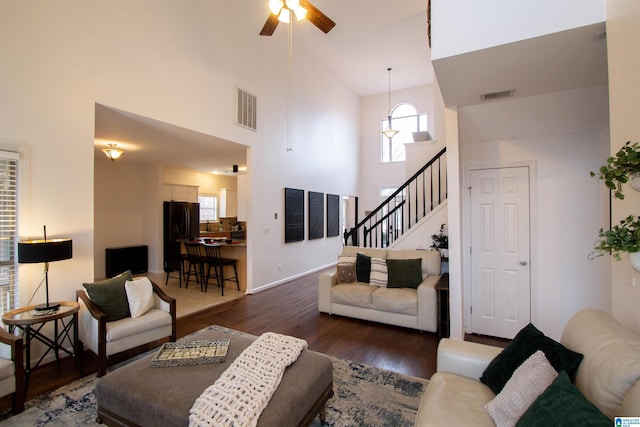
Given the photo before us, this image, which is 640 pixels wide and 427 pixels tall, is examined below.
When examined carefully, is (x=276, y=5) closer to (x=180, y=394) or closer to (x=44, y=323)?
(x=180, y=394)

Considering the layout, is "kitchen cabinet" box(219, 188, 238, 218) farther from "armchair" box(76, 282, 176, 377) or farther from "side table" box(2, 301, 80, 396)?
"side table" box(2, 301, 80, 396)

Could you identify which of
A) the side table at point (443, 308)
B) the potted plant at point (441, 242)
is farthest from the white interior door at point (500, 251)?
the potted plant at point (441, 242)

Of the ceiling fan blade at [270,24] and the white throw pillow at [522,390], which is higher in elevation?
the ceiling fan blade at [270,24]

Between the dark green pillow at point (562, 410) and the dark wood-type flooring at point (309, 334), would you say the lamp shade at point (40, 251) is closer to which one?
the dark wood-type flooring at point (309, 334)

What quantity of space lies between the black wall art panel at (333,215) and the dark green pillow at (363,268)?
365 cm

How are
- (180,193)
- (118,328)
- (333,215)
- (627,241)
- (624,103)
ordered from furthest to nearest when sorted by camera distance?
(333,215) < (180,193) < (118,328) < (624,103) < (627,241)

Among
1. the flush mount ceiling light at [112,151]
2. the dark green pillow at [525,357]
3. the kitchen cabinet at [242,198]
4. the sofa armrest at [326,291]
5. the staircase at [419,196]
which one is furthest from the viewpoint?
the kitchen cabinet at [242,198]

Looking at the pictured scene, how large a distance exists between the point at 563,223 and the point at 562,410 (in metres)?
2.84

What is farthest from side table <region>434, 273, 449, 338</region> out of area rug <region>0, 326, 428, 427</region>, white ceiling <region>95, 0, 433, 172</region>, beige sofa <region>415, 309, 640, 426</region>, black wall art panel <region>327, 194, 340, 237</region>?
black wall art panel <region>327, 194, 340, 237</region>

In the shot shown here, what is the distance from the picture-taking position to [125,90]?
344 cm

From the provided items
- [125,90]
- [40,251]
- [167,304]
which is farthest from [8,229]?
[125,90]

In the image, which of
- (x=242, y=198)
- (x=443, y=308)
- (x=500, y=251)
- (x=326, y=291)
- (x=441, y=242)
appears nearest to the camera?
(x=500, y=251)

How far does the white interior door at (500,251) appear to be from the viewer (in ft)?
11.1

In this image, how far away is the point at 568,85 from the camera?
245 cm
